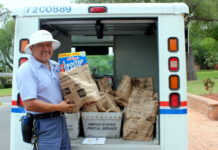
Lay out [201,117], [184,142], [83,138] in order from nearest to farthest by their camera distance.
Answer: [184,142] < [83,138] < [201,117]

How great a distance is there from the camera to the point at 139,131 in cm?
436

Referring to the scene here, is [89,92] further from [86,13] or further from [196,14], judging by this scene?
[196,14]

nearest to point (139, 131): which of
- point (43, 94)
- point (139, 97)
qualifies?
point (139, 97)

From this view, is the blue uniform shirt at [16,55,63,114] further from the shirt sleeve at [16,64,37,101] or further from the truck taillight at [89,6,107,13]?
the truck taillight at [89,6,107,13]

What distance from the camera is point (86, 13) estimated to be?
4051 millimetres

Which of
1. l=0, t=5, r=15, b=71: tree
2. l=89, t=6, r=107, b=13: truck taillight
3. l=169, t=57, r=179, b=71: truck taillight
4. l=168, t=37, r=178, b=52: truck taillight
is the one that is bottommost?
l=169, t=57, r=179, b=71: truck taillight

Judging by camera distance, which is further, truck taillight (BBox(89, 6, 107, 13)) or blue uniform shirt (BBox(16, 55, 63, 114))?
truck taillight (BBox(89, 6, 107, 13))

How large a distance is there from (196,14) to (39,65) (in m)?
23.9

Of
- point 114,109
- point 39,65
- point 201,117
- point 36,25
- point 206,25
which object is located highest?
point 206,25

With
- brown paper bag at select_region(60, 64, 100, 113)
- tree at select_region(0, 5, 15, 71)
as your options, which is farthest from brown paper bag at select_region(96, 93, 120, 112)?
tree at select_region(0, 5, 15, 71)

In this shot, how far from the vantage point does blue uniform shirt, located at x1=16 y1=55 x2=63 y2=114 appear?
323cm

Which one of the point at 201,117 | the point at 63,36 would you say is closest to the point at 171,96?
the point at 63,36

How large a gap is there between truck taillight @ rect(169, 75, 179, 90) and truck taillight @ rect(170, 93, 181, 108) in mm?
79

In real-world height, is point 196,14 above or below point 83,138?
above
